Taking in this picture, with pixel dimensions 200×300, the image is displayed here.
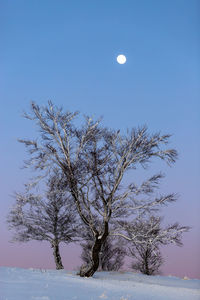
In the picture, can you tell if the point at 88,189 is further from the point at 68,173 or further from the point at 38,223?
the point at 38,223

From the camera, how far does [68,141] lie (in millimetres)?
16688

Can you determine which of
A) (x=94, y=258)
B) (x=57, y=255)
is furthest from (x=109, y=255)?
(x=94, y=258)

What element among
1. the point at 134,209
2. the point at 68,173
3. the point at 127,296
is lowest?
the point at 127,296

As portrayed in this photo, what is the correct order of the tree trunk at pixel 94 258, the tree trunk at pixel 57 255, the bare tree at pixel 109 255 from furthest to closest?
the bare tree at pixel 109 255
the tree trunk at pixel 57 255
the tree trunk at pixel 94 258

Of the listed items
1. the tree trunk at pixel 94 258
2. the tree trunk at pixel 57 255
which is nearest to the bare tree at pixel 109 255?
the tree trunk at pixel 57 255

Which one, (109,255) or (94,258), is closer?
(94,258)

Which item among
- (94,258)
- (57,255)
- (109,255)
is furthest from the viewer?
(109,255)

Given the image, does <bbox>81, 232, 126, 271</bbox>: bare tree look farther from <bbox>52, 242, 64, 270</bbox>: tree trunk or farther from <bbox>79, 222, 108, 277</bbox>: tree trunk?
<bbox>79, 222, 108, 277</bbox>: tree trunk

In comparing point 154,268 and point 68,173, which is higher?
point 68,173

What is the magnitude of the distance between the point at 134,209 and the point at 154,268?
66.9 ft

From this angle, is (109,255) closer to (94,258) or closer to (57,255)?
(57,255)

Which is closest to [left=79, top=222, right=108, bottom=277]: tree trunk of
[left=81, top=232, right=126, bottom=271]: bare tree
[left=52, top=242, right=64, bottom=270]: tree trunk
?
[left=52, top=242, right=64, bottom=270]: tree trunk

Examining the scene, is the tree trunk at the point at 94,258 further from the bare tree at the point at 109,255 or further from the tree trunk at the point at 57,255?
the bare tree at the point at 109,255

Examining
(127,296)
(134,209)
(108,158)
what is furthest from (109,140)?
(127,296)
